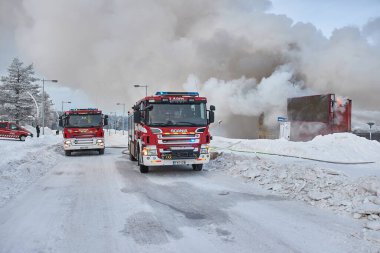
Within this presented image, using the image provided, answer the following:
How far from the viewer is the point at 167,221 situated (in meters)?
7.08

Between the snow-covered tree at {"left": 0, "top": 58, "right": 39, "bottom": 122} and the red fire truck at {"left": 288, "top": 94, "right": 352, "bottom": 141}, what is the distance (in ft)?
165

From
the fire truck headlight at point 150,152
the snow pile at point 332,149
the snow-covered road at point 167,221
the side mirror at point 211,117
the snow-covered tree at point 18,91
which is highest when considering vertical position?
the snow-covered tree at point 18,91

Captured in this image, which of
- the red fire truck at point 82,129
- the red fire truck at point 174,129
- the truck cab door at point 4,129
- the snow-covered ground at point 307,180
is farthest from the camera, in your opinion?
the truck cab door at point 4,129

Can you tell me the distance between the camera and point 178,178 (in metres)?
13.0

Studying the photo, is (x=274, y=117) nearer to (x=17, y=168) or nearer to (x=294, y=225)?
(x=17, y=168)

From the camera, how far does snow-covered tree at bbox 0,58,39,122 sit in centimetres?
6431

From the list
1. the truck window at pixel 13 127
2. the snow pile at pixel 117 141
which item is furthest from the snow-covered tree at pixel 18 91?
the truck window at pixel 13 127

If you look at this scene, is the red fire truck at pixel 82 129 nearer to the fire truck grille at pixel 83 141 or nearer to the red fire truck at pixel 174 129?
the fire truck grille at pixel 83 141

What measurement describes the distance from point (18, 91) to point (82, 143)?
164 feet

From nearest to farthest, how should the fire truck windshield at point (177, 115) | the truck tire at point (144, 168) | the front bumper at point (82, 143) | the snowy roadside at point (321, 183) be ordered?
the snowy roadside at point (321, 183)
the fire truck windshield at point (177, 115)
the truck tire at point (144, 168)
the front bumper at point (82, 143)

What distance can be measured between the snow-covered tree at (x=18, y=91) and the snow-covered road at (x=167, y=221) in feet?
193

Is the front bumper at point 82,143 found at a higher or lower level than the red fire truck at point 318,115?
lower

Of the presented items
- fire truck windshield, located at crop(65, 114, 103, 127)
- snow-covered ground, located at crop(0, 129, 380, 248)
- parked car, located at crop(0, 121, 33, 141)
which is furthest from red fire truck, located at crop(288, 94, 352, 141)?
parked car, located at crop(0, 121, 33, 141)

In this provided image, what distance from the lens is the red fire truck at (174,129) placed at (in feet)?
43.7
